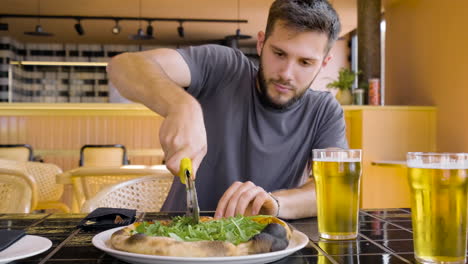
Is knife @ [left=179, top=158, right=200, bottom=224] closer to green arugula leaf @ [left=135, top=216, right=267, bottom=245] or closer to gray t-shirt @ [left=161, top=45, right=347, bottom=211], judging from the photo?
green arugula leaf @ [left=135, top=216, right=267, bottom=245]

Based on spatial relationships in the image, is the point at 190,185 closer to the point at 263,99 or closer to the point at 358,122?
the point at 263,99

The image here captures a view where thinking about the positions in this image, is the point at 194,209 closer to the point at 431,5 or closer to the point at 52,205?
the point at 52,205

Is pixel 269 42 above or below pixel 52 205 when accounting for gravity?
above

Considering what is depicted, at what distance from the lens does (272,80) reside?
1.66 meters

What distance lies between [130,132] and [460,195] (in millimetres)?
4951

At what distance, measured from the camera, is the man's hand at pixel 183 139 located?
3.06 ft

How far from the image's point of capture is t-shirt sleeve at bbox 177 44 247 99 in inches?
68.7

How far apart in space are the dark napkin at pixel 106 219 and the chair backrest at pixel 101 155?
4.04 m

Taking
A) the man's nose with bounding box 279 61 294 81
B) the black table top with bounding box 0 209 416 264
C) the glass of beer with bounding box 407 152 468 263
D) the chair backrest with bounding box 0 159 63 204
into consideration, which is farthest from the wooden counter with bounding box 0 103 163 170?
the glass of beer with bounding box 407 152 468 263

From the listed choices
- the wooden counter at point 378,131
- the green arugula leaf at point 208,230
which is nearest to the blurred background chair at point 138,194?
the green arugula leaf at point 208,230

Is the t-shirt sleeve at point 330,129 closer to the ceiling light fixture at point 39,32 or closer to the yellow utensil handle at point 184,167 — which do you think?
the yellow utensil handle at point 184,167

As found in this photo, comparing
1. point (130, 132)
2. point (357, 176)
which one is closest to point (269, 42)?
point (357, 176)

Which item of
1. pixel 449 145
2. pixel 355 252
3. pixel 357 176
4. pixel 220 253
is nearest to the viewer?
pixel 220 253

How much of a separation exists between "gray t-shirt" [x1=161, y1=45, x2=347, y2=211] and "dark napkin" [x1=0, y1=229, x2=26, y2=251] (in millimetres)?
845
